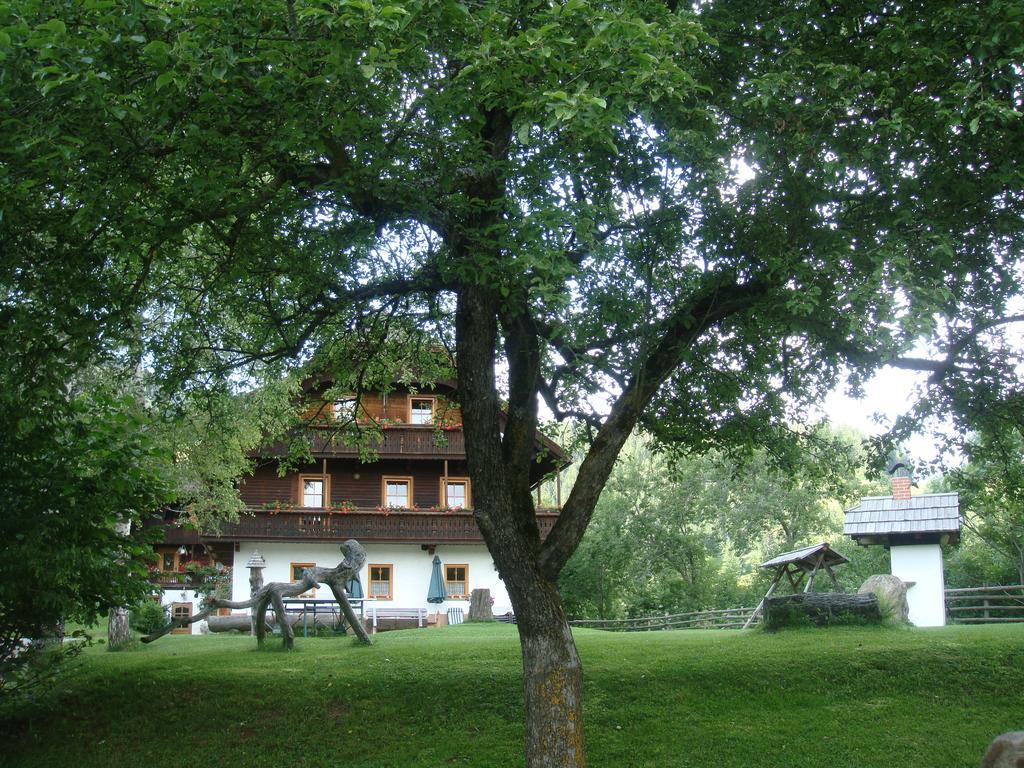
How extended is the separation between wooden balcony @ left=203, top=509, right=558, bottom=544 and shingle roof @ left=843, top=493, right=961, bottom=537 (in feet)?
38.4

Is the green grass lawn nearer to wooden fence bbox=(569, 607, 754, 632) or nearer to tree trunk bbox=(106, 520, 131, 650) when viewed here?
tree trunk bbox=(106, 520, 131, 650)

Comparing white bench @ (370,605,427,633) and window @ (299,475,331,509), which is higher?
window @ (299,475,331,509)

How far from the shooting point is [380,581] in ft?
105

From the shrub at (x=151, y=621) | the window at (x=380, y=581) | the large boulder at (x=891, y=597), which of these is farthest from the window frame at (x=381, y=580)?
the large boulder at (x=891, y=597)

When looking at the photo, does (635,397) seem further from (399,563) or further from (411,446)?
(399,563)

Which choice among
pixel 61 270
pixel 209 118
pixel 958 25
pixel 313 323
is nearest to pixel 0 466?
pixel 61 270

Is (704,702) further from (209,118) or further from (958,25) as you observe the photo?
(209,118)

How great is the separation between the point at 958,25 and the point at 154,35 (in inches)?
265

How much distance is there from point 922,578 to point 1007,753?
13.3 m

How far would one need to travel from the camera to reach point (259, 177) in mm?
9312

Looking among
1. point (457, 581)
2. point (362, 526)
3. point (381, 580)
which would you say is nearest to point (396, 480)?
point (362, 526)

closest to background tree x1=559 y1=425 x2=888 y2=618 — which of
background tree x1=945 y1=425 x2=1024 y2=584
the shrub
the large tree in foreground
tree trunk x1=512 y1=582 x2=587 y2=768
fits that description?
the shrub

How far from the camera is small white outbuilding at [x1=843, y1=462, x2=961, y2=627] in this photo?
766 inches

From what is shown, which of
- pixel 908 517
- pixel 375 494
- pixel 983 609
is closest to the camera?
pixel 908 517
